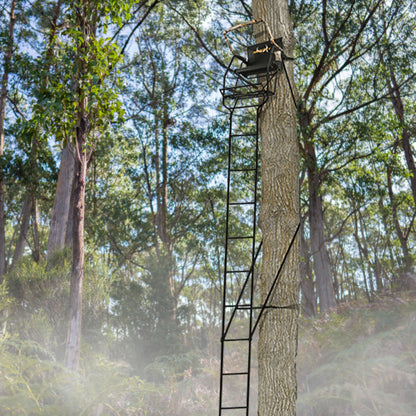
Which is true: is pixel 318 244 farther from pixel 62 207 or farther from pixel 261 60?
pixel 261 60

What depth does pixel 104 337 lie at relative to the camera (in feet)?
27.1

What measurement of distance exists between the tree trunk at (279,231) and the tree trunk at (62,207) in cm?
629

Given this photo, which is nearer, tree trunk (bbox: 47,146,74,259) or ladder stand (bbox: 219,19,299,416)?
ladder stand (bbox: 219,19,299,416)

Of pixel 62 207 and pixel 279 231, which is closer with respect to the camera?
pixel 279 231

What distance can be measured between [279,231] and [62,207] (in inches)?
286

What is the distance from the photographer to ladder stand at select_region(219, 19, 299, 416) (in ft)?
9.07

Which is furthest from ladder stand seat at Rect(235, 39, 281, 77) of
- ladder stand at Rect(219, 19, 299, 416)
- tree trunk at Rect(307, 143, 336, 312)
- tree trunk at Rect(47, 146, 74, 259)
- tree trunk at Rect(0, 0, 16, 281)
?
tree trunk at Rect(0, 0, 16, 281)

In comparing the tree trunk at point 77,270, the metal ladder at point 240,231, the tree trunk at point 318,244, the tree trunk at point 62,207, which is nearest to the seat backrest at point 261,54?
the metal ladder at point 240,231

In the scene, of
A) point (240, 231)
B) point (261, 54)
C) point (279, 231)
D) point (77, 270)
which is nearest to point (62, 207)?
point (77, 270)

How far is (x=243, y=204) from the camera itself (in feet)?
15.0

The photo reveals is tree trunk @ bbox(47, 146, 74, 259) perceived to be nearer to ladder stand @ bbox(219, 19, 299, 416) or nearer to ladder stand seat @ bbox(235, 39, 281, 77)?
ladder stand @ bbox(219, 19, 299, 416)

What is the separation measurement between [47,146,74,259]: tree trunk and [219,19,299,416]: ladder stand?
11.8ft

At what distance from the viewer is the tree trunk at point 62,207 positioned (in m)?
8.54

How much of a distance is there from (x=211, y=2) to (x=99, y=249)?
28.3 ft
